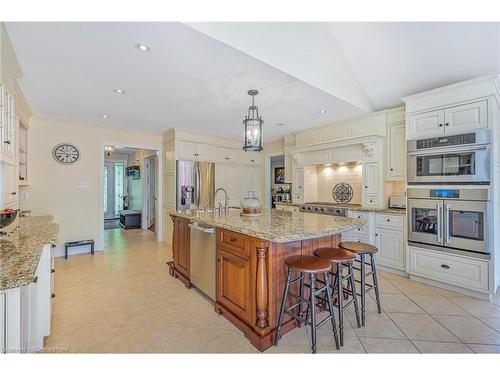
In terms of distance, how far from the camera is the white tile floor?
187 cm

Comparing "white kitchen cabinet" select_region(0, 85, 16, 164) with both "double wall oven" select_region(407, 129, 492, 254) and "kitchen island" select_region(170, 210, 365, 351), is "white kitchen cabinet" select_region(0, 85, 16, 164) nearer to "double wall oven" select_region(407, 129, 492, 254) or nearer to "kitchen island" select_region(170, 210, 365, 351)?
"kitchen island" select_region(170, 210, 365, 351)

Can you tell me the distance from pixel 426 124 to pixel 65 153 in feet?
18.7

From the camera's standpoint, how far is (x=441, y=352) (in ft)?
5.90

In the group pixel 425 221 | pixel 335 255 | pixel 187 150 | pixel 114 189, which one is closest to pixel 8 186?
pixel 187 150

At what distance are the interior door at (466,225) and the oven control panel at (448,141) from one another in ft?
2.20

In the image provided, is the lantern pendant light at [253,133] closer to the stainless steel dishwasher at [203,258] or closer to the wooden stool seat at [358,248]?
the stainless steel dishwasher at [203,258]

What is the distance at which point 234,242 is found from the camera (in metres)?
2.13

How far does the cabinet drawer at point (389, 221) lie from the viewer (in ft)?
11.0

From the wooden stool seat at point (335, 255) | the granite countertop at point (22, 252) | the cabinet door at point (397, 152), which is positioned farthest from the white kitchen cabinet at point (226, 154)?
the wooden stool seat at point (335, 255)

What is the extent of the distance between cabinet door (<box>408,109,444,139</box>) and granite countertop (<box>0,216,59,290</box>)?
12.7 feet

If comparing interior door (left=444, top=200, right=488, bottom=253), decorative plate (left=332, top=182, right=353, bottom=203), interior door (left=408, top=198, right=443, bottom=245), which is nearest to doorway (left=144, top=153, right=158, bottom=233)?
decorative plate (left=332, top=182, right=353, bottom=203)

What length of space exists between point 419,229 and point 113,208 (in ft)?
30.2

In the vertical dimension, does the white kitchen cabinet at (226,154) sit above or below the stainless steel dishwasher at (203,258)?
above
